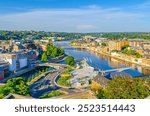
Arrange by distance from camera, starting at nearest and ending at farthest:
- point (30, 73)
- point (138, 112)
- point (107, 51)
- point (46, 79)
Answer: point (138, 112) → point (46, 79) → point (30, 73) → point (107, 51)

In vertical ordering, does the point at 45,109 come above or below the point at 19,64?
above

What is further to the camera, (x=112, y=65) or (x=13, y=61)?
(x=112, y=65)

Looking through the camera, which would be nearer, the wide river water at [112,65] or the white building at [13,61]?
the white building at [13,61]

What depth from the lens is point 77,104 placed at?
1.81 feet

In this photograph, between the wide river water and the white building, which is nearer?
the white building

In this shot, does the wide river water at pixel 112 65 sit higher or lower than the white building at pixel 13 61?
lower

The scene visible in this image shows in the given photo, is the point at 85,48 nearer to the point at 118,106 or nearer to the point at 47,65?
the point at 47,65

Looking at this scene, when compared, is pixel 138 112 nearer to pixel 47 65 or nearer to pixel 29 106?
pixel 29 106

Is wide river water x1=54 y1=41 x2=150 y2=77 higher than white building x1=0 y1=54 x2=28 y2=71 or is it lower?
lower

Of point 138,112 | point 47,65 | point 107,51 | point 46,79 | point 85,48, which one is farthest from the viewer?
point 85,48

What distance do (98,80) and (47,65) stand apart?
Result: 4.40 metres

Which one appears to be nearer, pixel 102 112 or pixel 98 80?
pixel 102 112

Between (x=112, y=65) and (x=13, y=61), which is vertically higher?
(x=13, y=61)

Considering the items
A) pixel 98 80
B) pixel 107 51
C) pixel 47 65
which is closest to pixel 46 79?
pixel 98 80
